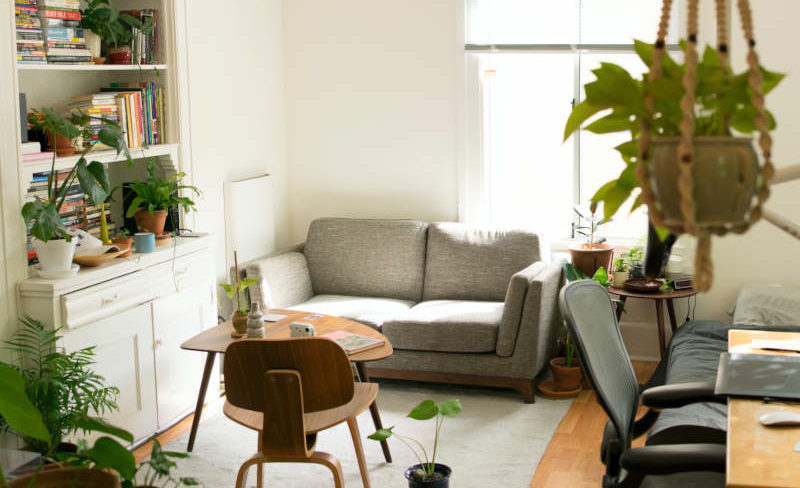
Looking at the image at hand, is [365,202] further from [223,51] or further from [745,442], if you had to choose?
[745,442]

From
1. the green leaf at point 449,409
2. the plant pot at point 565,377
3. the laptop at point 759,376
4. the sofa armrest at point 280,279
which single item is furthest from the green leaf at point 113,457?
the plant pot at point 565,377

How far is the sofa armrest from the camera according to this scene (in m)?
5.14

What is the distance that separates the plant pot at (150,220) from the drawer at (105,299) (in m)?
0.34

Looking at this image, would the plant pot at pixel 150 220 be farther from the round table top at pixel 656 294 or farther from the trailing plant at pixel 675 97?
the trailing plant at pixel 675 97

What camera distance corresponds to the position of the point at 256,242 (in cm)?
575

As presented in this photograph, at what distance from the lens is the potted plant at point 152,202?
4.46 m

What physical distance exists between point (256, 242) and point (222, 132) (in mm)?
747

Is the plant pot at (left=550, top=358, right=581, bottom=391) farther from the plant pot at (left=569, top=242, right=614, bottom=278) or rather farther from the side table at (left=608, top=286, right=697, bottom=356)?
the plant pot at (left=569, top=242, right=614, bottom=278)

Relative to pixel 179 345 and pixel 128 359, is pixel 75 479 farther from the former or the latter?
pixel 179 345

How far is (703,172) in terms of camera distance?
0.95 meters

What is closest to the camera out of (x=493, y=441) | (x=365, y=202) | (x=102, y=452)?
(x=102, y=452)

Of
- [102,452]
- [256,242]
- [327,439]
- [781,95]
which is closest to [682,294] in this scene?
[781,95]

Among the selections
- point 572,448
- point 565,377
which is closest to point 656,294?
point 565,377

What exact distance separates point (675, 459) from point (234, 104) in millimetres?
3827
